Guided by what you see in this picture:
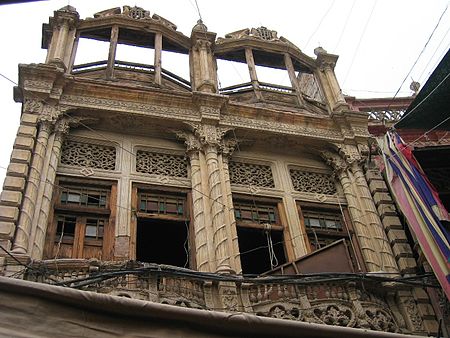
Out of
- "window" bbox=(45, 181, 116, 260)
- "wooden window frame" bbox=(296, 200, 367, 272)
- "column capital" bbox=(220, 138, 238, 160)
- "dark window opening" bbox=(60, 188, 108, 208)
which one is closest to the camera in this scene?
"window" bbox=(45, 181, 116, 260)

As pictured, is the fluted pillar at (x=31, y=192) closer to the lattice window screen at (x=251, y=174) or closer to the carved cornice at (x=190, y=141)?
the carved cornice at (x=190, y=141)

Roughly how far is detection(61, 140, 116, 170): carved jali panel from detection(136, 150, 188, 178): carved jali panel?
53 centimetres

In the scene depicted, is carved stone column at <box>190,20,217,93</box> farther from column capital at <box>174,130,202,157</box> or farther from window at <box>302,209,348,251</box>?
window at <box>302,209,348,251</box>

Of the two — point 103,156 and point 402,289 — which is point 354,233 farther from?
point 103,156

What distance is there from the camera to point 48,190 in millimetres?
9289

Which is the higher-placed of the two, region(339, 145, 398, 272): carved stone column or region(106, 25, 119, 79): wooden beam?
region(106, 25, 119, 79): wooden beam

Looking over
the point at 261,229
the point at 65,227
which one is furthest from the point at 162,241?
the point at 65,227

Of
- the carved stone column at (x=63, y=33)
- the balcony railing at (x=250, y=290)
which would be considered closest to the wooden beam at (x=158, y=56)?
the carved stone column at (x=63, y=33)

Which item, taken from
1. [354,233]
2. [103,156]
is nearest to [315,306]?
[354,233]

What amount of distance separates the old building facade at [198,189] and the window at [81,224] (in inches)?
1.0

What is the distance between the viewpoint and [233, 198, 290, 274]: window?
10.2 meters

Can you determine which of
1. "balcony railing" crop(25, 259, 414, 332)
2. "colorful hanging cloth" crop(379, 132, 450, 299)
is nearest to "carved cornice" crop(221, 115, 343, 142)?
"colorful hanging cloth" crop(379, 132, 450, 299)

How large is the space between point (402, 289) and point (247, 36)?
311 inches

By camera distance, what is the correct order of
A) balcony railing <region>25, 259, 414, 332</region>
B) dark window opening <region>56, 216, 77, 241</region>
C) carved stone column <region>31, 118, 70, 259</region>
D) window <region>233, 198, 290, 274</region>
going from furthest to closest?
window <region>233, 198, 290, 274</region> < dark window opening <region>56, 216, 77, 241</region> < carved stone column <region>31, 118, 70, 259</region> < balcony railing <region>25, 259, 414, 332</region>
